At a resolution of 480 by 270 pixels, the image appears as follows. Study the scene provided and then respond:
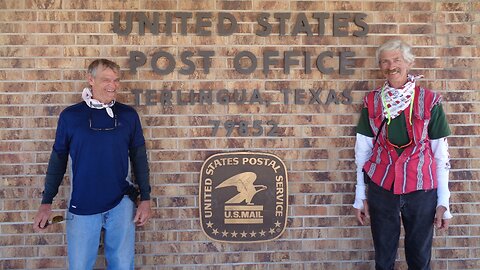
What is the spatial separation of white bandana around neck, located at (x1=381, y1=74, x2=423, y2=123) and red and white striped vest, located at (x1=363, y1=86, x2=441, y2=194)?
1.6 inches

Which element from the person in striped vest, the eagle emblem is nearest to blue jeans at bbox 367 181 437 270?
the person in striped vest

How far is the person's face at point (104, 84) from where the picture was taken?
3.36 m

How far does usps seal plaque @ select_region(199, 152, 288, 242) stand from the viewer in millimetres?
3842

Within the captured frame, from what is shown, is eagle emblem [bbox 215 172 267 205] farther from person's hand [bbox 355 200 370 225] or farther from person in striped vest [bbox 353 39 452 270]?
person in striped vest [bbox 353 39 452 270]

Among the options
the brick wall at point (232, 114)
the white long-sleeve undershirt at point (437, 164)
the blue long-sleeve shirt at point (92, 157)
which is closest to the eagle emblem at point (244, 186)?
the brick wall at point (232, 114)

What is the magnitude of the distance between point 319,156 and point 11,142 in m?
2.41

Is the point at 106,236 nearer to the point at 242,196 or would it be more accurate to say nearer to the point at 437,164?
the point at 242,196

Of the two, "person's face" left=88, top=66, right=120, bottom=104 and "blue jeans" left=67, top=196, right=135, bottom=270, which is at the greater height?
"person's face" left=88, top=66, right=120, bottom=104

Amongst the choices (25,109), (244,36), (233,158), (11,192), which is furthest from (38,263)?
(244,36)

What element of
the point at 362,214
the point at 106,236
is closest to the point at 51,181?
the point at 106,236

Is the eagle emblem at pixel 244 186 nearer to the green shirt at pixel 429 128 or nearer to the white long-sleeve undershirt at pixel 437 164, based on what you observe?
the white long-sleeve undershirt at pixel 437 164

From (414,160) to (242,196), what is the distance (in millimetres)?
1323

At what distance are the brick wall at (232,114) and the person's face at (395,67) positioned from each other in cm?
47

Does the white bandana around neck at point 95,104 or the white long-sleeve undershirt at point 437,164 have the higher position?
the white bandana around neck at point 95,104
